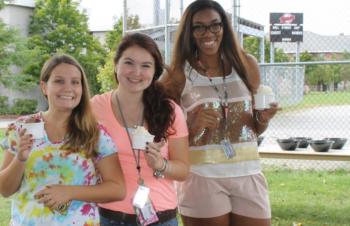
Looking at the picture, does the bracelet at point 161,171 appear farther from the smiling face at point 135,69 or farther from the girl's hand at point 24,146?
the girl's hand at point 24,146

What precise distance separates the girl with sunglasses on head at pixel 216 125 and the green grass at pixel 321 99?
23.6ft

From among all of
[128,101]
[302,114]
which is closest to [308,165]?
[302,114]

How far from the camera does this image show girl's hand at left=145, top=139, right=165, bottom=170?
2322mm

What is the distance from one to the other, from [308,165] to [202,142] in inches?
295

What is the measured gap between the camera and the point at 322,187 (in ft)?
25.3

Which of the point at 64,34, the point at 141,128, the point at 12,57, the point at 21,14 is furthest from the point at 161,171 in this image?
the point at 21,14

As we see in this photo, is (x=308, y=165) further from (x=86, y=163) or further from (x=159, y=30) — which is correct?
(x=86, y=163)

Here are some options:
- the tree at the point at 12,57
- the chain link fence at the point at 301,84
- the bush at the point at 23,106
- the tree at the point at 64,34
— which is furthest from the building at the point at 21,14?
the chain link fence at the point at 301,84

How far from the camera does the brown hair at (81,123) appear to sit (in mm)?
2346

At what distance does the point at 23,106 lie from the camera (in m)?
26.2

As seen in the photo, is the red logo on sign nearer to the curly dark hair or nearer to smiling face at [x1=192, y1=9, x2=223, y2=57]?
smiling face at [x1=192, y1=9, x2=223, y2=57]

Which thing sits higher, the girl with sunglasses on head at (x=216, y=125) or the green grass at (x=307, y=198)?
the girl with sunglasses on head at (x=216, y=125)

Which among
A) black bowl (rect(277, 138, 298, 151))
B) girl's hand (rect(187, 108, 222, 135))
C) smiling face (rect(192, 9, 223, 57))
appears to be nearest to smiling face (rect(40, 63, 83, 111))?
girl's hand (rect(187, 108, 222, 135))

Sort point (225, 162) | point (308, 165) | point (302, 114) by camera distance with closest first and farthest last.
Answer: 1. point (225, 162)
2. point (308, 165)
3. point (302, 114)
